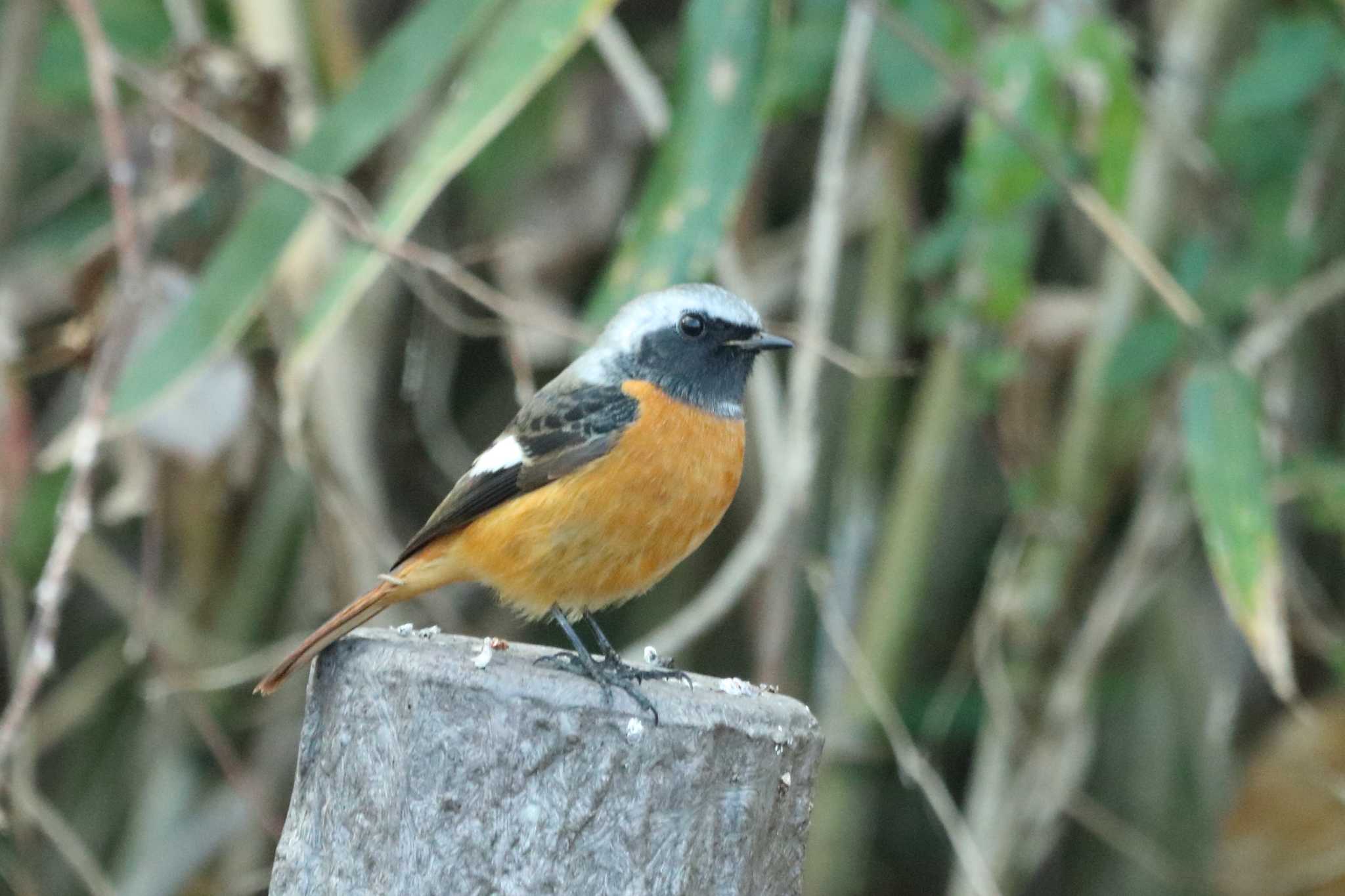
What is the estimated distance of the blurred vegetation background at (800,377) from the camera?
151 inches

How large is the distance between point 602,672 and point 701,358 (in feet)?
3.55

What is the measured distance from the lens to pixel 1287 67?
4.08 m

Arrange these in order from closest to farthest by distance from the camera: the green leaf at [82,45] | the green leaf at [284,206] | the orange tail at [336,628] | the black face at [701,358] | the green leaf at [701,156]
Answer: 1. the orange tail at [336,628]
2. the black face at [701,358]
3. the green leaf at [701,156]
4. the green leaf at [284,206]
5. the green leaf at [82,45]

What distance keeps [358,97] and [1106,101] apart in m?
1.83

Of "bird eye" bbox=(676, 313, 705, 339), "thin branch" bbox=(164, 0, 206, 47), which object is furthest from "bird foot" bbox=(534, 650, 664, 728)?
"thin branch" bbox=(164, 0, 206, 47)

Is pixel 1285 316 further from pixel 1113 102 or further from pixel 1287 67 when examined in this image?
pixel 1113 102

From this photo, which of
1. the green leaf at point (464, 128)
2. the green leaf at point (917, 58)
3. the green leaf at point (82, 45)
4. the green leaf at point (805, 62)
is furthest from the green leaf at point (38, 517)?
the green leaf at point (917, 58)

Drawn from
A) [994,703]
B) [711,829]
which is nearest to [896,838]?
[994,703]

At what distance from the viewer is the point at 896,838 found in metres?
6.32

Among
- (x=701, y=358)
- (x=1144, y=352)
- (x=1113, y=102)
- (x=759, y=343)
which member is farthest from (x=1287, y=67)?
(x=701, y=358)

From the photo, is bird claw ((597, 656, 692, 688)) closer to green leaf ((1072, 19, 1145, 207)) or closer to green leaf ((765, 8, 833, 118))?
green leaf ((1072, 19, 1145, 207))

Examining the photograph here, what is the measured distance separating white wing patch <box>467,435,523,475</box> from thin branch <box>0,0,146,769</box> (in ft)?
2.37

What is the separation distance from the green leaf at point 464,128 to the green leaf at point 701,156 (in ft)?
1.02

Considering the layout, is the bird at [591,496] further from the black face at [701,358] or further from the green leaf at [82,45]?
the green leaf at [82,45]
